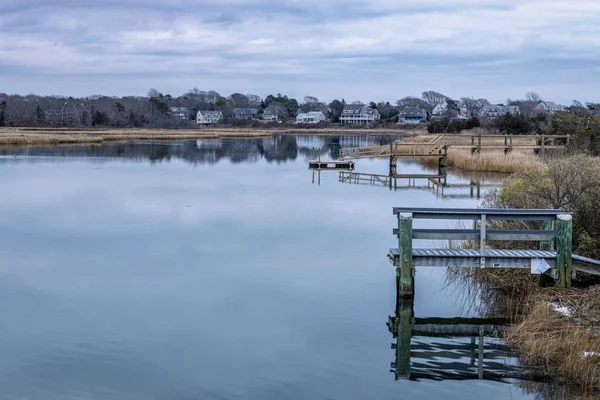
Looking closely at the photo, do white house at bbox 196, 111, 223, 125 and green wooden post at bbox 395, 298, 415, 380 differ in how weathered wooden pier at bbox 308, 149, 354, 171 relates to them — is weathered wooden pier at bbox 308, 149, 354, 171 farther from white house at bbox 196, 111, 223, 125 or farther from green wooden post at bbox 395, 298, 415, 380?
white house at bbox 196, 111, 223, 125

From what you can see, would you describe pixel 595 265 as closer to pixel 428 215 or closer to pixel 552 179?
pixel 428 215

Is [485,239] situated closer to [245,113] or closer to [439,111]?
[439,111]

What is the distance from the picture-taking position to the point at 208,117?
16100 centimetres

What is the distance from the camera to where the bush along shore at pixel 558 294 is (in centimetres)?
966

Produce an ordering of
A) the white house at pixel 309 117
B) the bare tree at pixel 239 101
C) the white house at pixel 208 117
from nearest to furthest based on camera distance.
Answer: the white house at pixel 208 117
the white house at pixel 309 117
the bare tree at pixel 239 101

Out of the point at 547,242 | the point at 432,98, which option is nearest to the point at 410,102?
the point at 432,98

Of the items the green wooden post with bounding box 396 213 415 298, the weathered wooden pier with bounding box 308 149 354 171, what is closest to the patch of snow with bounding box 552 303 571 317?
the green wooden post with bounding box 396 213 415 298

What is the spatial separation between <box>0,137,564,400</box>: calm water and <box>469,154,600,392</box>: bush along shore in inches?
21.8

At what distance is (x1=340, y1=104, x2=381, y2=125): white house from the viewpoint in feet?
522

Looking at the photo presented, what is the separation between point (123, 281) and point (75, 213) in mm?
10219

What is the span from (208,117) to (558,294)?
152671mm

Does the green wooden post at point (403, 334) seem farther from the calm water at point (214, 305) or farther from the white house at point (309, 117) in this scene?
the white house at point (309, 117)

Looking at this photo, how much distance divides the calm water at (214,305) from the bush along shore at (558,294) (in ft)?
1.82

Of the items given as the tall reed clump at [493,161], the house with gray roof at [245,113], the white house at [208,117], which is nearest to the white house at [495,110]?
the house with gray roof at [245,113]
